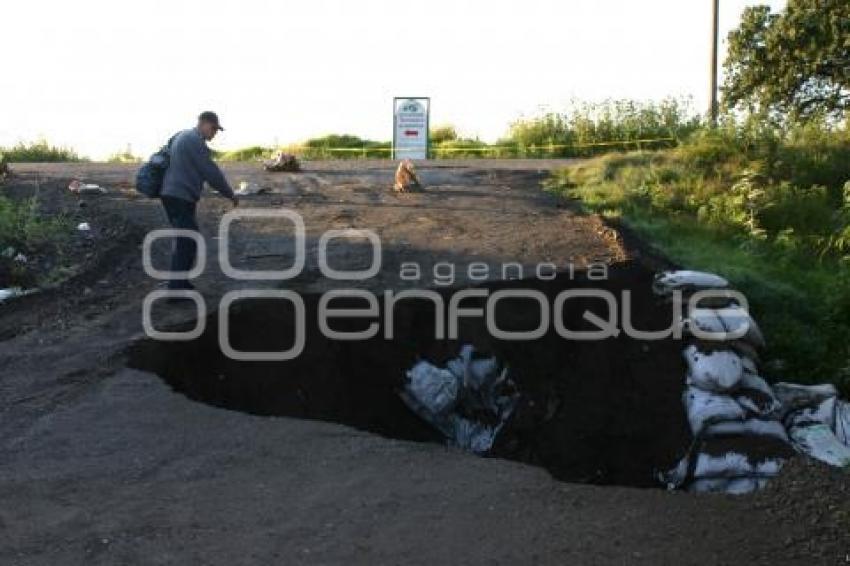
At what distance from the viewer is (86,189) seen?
15.7 metres

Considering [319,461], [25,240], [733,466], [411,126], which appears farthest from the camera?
[411,126]

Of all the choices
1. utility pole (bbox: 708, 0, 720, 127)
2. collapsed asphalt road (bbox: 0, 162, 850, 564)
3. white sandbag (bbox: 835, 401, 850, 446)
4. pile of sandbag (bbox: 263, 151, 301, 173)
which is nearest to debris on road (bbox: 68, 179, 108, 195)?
pile of sandbag (bbox: 263, 151, 301, 173)

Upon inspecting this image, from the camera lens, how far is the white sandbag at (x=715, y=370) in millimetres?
8398

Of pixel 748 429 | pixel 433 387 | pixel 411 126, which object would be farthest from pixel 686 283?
pixel 411 126

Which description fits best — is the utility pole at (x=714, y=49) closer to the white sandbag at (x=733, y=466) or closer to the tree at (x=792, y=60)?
the tree at (x=792, y=60)

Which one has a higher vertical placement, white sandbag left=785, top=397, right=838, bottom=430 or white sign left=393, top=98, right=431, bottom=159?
white sign left=393, top=98, right=431, bottom=159

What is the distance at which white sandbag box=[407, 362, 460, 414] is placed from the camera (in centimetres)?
862

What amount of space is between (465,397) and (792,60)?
77.6ft

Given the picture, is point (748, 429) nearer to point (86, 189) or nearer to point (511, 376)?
point (511, 376)

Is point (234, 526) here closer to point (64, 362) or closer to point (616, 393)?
point (64, 362)

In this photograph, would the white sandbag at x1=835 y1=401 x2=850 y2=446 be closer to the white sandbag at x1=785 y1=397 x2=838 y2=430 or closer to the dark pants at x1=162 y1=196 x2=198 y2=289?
the white sandbag at x1=785 y1=397 x2=838 y2=430

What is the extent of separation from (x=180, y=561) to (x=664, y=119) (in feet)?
80.9

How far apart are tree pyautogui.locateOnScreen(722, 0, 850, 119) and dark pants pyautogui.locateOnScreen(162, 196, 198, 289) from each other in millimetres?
21364

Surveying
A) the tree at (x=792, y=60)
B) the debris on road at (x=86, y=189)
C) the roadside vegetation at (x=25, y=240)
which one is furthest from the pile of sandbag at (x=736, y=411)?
the tree at (x=792, y=60)
